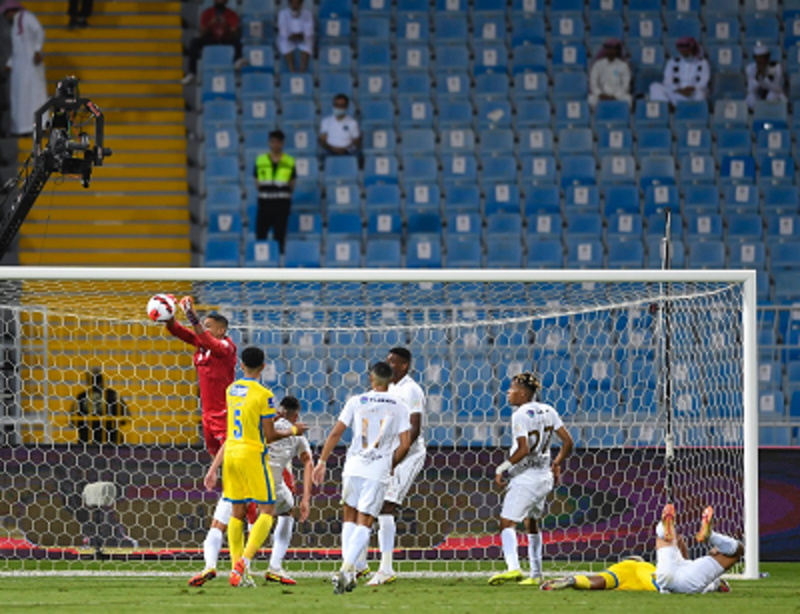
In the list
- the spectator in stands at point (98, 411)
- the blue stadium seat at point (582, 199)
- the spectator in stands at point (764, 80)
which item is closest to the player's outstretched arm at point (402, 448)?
the spectator in stands at point (98, 411)

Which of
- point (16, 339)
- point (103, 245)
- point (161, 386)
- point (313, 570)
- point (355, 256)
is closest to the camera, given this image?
point (313, 570)

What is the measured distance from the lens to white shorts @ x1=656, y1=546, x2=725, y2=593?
329 inches

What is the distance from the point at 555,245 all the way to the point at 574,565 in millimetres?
5457

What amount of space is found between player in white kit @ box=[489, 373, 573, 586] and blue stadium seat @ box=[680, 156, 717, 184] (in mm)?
7788

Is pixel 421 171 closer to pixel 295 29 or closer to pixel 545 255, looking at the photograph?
pixel 545 255

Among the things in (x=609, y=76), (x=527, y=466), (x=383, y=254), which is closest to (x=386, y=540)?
(x=527, y=466)

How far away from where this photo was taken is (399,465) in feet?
31.5

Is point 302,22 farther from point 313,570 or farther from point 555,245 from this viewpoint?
point 313,570

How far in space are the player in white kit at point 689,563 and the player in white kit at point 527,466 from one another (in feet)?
3.55

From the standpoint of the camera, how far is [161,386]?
12.9 metres

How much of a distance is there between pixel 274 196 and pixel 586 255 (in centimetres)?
375

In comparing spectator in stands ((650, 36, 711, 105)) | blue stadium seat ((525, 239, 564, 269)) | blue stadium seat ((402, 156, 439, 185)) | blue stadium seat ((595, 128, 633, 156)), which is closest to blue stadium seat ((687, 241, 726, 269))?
blue stadium seat ((525, 239, 564, 269))

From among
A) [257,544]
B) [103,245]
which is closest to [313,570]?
[257,544]

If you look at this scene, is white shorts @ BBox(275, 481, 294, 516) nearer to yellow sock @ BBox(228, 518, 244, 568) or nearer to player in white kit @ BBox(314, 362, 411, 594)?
player in white kit @ BBox(314, 362, 411, 594)
